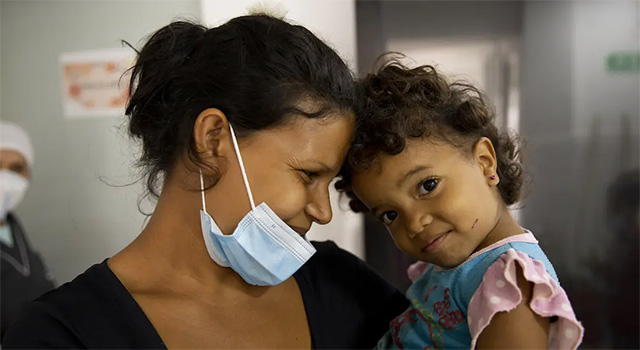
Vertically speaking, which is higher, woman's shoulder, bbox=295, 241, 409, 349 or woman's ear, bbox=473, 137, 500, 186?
woman's ear, bbox=473, 137, 500, 186

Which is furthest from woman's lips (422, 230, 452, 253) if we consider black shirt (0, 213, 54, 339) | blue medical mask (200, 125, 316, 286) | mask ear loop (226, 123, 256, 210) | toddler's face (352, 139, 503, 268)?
black shirt (0, 213, 54, 339)

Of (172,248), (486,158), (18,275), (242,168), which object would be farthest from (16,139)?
(486,158)

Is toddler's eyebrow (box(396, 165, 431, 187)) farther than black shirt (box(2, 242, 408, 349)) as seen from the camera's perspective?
Yes

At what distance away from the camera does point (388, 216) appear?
1.18m

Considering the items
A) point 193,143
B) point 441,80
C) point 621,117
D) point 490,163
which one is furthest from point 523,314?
point 621,117

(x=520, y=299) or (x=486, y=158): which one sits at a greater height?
(x=486, y=158)

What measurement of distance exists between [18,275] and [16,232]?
12cm

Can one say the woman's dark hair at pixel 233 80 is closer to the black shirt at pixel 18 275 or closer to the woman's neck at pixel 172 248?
the woman's neck at pixel 172 248

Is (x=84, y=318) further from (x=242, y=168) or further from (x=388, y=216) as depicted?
(x=388, y=216)

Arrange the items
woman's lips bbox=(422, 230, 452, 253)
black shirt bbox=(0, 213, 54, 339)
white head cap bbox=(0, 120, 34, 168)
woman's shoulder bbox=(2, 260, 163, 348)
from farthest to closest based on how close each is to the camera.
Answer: white head cap bbox=(0, 120, 34, 168)
black shirt bbox=(0, 213, 54, 339)
woman's lips bbox=(422, 230, 452, 253)
woman's shoulder bbox=(2, 260, 163, 348)

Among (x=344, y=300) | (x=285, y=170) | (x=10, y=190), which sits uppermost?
(x=285, y=170)

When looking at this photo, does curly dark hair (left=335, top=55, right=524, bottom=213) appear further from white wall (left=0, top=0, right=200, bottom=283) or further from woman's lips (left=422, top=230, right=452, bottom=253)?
white wall (left=0, top=0, right=200, bottom=283)

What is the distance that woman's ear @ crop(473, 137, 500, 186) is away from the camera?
1.15 meters

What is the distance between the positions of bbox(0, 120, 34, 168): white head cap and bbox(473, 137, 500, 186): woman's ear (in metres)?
1.17
